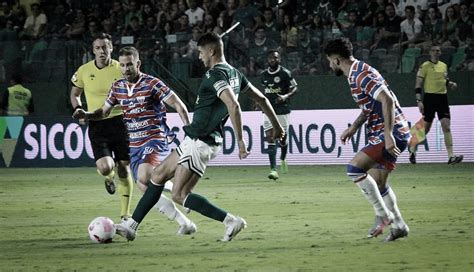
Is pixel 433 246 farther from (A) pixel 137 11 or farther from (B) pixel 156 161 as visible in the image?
(A) pixel 137 11

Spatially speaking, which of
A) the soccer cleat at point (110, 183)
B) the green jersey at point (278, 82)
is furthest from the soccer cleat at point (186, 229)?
the green jersey at point (278, 82)

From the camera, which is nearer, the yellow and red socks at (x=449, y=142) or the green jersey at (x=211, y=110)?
the green jersey at (x=211, y=110)

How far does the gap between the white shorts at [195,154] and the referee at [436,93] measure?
13.1 m

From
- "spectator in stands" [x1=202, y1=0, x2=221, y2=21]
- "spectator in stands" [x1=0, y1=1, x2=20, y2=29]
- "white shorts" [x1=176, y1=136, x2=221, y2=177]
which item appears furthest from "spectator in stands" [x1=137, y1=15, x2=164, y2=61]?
"white shorts" [x1=176, y1=136, x2=221, y2=177]

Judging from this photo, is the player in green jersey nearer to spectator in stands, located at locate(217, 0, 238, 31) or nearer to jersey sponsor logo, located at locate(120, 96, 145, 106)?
jersey sponsor logo, located at locate(120, 96, 145, 106)

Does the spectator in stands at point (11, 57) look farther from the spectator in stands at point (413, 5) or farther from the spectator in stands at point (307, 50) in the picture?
the spectator in stands at point (413, 5)

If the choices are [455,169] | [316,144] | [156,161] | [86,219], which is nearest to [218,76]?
[156,161]

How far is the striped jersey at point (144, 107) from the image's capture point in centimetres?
1188

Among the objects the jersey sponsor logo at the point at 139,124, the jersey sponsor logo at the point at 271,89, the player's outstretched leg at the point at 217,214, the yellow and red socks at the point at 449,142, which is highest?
the jersey sponsor logo at the point at 139,124

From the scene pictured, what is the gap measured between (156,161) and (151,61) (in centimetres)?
1528

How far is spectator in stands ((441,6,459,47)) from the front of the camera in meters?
25.5

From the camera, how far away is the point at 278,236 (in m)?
11.5

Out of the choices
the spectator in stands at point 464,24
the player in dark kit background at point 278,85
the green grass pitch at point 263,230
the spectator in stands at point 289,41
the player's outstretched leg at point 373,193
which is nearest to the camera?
the green grass pitch at point 263,230

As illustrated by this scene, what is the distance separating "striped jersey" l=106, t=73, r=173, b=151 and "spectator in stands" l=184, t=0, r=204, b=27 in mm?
Result: 16674
